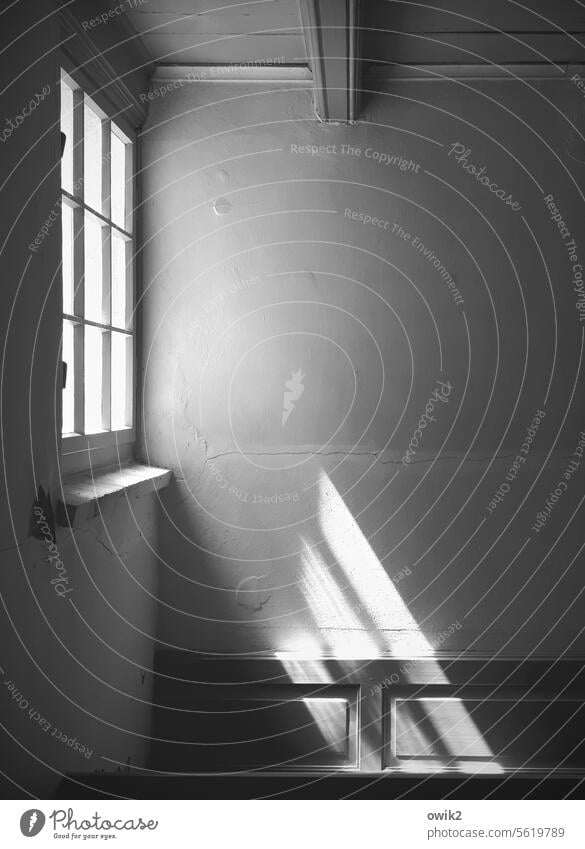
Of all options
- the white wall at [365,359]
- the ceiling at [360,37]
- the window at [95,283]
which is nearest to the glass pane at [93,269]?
the window at [95,283]

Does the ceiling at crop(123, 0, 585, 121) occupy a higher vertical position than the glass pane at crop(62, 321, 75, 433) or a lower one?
higher

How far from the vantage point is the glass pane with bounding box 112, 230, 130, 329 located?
2.62m

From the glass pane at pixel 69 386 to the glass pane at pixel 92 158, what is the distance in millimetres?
418

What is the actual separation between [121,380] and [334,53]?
1136 mm

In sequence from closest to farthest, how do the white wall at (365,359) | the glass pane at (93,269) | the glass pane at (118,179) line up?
the glass pane at (93,269) < the glass pane at (118,179) < the white wall at (365,359)

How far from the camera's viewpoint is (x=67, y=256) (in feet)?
6.75

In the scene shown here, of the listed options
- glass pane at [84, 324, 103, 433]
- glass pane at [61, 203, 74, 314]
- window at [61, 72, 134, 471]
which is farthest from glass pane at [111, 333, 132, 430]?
glass pane at [61, 203, 74, 314]

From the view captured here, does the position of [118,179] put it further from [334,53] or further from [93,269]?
[334,53]

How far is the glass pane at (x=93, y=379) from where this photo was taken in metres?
2.36

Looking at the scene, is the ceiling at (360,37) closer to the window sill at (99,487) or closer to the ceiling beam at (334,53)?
the ceiling beam at (334,53)

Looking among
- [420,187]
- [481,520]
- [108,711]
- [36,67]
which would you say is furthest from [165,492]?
[36,67]

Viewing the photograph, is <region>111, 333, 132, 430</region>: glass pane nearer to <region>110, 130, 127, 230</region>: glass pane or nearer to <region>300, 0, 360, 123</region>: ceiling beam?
<region>110, 130, 127, 230</region>: glass pane

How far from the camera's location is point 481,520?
108 inches
